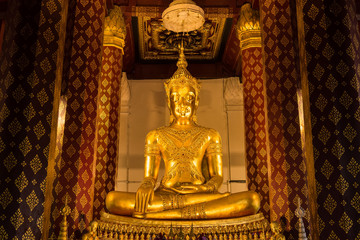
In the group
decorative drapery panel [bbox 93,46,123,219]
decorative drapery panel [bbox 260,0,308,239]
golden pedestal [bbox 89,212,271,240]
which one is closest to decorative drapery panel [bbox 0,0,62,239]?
golden pedestal [bbox 89,212,271,240]

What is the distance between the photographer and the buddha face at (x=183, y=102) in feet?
17.5

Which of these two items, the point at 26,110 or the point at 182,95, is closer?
the point at 26,110

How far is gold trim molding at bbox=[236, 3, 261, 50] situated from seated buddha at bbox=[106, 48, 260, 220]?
4.43ft

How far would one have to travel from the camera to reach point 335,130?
10.1 ft

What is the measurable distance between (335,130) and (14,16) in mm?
2734

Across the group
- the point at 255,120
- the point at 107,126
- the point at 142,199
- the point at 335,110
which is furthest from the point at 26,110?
the point at 255,120

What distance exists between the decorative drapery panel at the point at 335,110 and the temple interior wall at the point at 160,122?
5678mm

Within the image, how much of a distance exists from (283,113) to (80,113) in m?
2.46

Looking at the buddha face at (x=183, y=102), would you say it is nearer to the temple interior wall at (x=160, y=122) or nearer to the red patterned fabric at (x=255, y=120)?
the red patterned fabric at (x=255, y=120)

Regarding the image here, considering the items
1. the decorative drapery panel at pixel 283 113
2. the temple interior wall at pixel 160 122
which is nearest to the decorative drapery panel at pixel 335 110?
the decorative drapery panel at pixel 283 113

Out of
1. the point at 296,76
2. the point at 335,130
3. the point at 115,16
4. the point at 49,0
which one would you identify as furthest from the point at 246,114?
the point at 49,0

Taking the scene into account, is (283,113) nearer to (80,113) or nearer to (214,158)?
(214,158)

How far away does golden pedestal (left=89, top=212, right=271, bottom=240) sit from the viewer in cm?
383

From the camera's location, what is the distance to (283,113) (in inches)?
189
